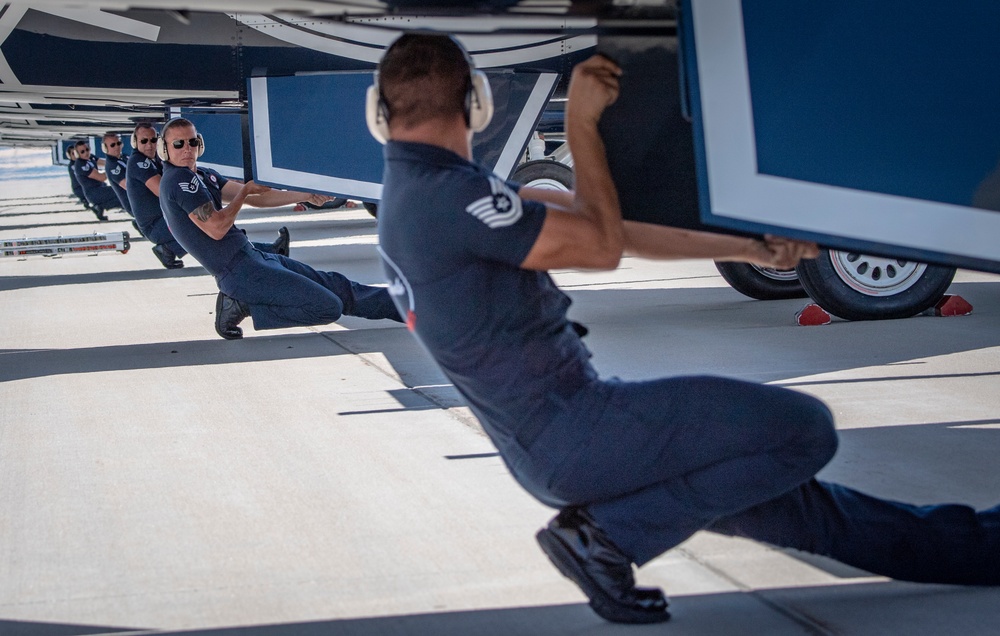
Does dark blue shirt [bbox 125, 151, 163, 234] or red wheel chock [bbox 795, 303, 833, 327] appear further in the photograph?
dark blue shirt [bbox 125, 151, 163, 234]

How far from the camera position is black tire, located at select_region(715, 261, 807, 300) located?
8133 mm

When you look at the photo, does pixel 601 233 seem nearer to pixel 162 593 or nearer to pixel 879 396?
pixel 162 593

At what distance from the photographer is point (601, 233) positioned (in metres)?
2.65

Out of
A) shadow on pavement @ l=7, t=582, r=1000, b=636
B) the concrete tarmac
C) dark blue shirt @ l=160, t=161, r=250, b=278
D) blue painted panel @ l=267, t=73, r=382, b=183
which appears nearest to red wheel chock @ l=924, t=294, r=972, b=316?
the concrete tarmac

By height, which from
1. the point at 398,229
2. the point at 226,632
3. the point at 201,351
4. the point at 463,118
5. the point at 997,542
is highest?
the point at 463,118

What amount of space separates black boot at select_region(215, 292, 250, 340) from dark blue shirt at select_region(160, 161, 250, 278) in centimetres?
20

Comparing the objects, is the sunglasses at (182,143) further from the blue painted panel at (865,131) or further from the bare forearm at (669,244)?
the bare forearm at (669,244)

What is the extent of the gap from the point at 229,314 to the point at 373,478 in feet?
12.1

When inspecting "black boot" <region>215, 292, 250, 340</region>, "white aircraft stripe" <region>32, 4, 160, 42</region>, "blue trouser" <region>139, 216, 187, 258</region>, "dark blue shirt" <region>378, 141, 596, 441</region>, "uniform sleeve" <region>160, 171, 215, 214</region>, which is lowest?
"blue trouser" <region>139, 216, 187, 258</region>

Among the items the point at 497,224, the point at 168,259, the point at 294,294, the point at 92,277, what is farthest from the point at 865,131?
the point at 92,277

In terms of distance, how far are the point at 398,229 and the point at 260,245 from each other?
5.52 meters

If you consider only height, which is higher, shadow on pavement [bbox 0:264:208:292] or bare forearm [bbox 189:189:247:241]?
bare forearm [bbox 189:189:247:241]

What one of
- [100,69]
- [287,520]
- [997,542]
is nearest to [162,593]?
[287,520]

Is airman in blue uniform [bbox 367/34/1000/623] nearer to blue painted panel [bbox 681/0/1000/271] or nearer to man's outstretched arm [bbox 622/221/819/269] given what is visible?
man's outstretched arm [bbox 622/221/819/269]
